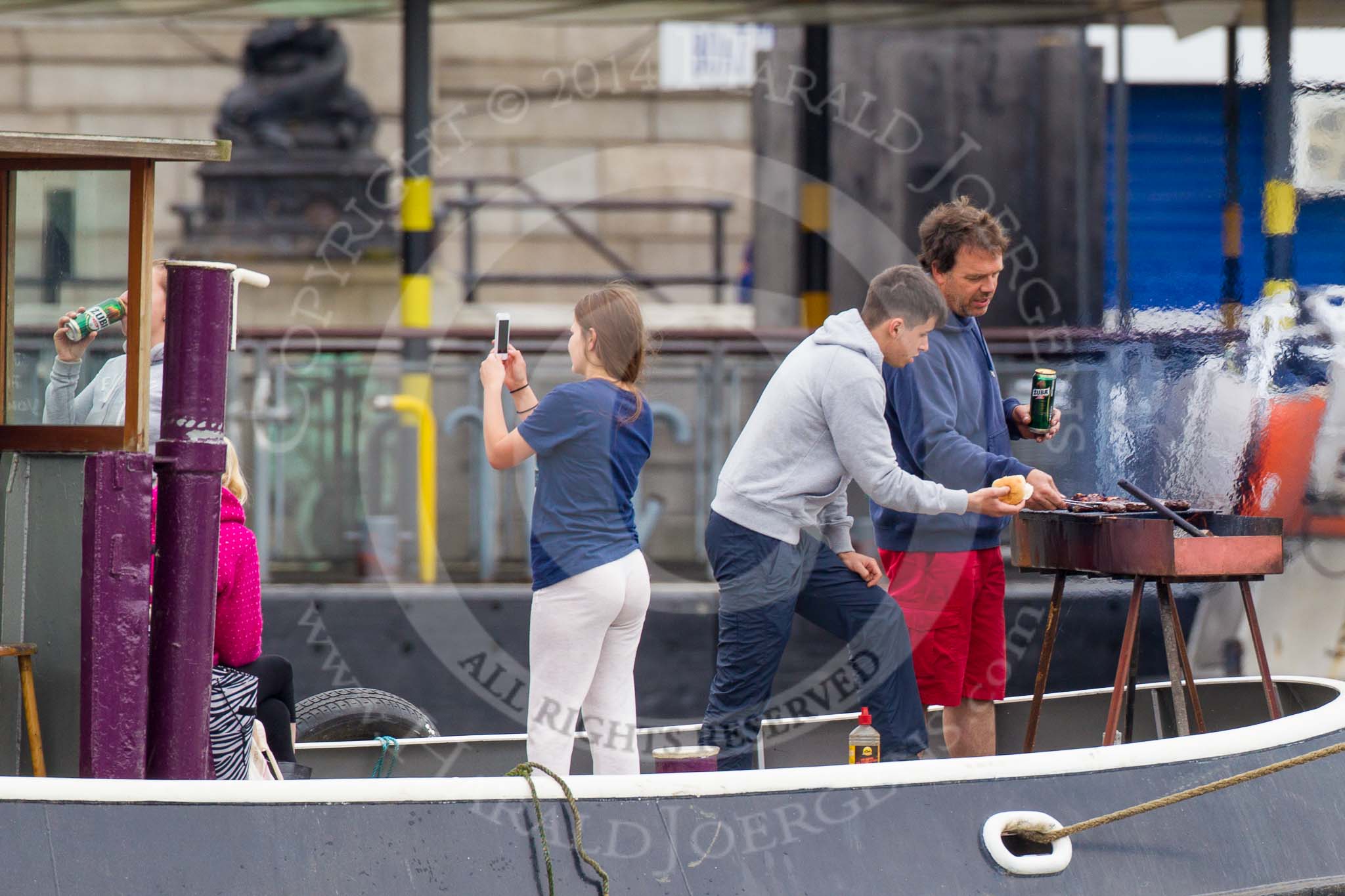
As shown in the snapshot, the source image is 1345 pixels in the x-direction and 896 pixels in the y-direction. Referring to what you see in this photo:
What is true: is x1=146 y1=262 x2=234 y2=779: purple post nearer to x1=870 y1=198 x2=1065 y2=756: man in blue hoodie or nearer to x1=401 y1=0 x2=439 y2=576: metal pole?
x1=870 y1=198 x2=1065 y2=756: man in blue hoodie

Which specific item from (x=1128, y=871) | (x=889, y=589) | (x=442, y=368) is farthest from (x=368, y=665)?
(x=1128, y=871)

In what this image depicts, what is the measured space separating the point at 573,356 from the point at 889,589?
1.30 m

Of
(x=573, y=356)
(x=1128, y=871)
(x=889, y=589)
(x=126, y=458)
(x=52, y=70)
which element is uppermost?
(x=52, y=70)

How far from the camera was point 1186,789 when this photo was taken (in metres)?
3.87

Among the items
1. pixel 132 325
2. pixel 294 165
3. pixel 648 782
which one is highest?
pixel 294 165

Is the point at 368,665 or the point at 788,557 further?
the point at 368,665

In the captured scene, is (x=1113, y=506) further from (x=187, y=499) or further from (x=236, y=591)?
(x=187, y=499)

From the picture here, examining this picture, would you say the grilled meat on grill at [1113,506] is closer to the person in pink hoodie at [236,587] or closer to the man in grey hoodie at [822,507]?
the man in grey hoodie at [822,507]

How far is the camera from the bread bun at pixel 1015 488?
15.0 feet

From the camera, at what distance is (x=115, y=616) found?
3596 mm

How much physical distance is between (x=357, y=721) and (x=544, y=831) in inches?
94.5

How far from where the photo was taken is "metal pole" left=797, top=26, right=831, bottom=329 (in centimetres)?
902

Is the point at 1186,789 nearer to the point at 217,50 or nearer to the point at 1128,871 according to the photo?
the point at 1128,871

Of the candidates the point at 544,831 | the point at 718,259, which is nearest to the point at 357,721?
the point at 544,831
